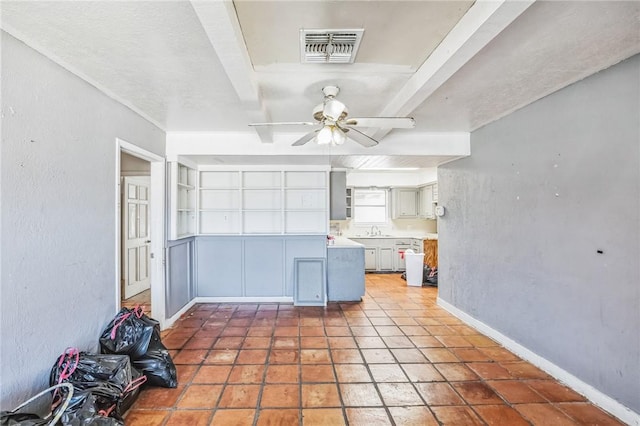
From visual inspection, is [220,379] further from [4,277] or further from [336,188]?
[336,188]

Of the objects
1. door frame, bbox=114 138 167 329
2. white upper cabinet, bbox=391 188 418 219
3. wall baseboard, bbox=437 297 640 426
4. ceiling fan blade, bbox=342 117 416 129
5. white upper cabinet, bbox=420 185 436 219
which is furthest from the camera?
white upper cabinet, bbox=391 188 418 219

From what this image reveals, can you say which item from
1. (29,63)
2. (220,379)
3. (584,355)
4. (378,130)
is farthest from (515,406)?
(29,63)

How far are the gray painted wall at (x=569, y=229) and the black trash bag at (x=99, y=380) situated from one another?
10.6ft

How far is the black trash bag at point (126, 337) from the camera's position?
230cm

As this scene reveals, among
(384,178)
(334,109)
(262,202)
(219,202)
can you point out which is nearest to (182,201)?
(219,202)

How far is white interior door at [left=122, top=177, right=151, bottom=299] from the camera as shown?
4641 mm

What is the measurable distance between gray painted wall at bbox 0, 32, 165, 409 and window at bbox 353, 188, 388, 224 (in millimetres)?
5594

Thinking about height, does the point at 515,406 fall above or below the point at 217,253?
below

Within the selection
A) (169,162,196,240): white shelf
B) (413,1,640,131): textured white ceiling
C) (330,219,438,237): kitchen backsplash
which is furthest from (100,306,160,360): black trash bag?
(330,219,438,237): kitchen backsplash

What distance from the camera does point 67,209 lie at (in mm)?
2041


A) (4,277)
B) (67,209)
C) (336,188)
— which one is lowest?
(4,277)

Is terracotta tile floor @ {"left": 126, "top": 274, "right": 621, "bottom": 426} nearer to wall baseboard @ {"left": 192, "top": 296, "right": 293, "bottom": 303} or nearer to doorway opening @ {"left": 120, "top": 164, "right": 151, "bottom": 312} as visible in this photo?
wall baseboard @ {"left": 192, "top": 296, "right": 293, "bottom": 303}

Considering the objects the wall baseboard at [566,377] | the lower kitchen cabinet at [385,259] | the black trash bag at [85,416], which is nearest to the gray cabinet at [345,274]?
the wall baseboard at [566,377]

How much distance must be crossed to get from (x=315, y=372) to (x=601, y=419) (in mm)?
1972
